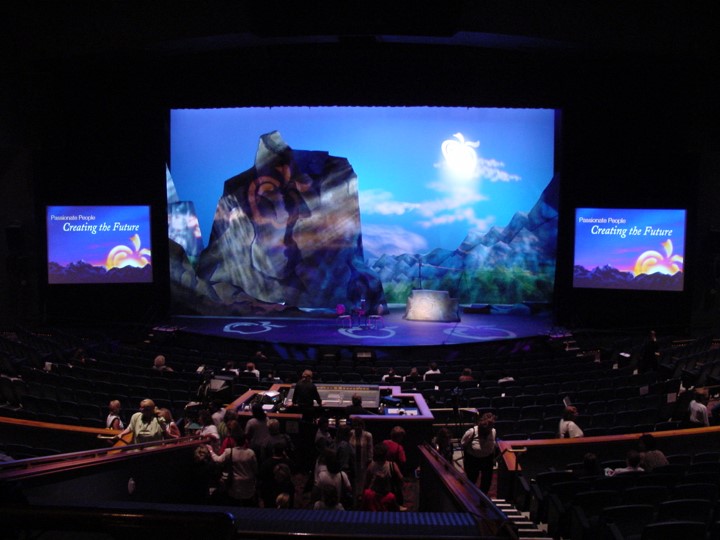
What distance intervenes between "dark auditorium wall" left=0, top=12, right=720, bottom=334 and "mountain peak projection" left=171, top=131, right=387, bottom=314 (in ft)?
9.02

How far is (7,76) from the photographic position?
1930cm

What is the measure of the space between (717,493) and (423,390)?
6.69 metres

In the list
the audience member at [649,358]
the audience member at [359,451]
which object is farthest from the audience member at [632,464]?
the audience member at [649,358]

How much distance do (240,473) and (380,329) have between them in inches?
593

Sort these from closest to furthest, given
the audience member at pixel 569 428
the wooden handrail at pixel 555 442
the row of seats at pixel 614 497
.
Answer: the row of seats at pixel 614 497 < the wooden handrail at pixel 555 442 < the audience member at pixel 569 428

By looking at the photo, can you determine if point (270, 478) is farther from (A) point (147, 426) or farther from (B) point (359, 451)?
(A) point (147, 426)

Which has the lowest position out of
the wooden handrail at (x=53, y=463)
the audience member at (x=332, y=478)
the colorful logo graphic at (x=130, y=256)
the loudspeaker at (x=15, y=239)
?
the audience member at (x=332, y=478)

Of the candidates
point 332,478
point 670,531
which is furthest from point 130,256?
point 670,531

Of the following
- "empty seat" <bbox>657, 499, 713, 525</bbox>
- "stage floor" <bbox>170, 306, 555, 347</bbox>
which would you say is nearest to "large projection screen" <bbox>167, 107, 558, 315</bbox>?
"stage floor" <bbox>170, 306, 555, 347</bbox>

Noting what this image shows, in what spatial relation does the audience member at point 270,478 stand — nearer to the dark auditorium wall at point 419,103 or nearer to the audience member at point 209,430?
the audience member at point 209,430

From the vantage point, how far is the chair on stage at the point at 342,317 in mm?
22344

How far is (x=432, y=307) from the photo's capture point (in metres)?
22.5

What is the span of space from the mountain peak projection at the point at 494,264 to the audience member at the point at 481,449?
55.8 feet

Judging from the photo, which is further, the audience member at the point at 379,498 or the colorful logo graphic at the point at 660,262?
the colorful logo graphic at the point at 660,262
